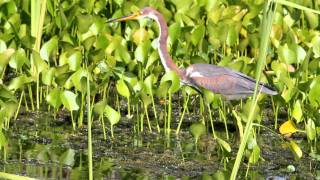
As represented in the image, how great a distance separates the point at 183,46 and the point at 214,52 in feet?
0.94

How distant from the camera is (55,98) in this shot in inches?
218

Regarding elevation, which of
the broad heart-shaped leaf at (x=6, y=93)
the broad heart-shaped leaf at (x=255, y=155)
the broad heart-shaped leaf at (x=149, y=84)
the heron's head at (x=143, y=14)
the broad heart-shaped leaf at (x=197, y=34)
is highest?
the heron's head at (x=143, y=14)

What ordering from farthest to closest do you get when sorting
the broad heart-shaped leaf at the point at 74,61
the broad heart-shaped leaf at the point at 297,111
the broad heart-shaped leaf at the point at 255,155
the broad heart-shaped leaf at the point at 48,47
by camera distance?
1. the broad heart-shaped leaf at the point at 48,47
2. the broad heart-shaped leaf at the point at 74,61
3. the broad heart-shaped leaf at the point at 297,111
4. the broad heart-shaped leaf at the point at 255,155

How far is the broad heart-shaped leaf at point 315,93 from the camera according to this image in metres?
5.34

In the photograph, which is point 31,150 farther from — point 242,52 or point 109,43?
point 242,52

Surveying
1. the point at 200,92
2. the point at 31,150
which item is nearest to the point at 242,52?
the point at 200,92

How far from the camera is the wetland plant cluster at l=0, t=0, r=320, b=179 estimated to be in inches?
215

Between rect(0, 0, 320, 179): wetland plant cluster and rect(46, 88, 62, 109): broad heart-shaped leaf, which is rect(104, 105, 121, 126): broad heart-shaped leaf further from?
rect(46, 88, 62, 109): broad heart-shaped leaf

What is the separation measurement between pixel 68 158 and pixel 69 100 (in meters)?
0.57

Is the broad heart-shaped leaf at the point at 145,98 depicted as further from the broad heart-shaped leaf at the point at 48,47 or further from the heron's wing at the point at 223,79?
the broad heart-shaped leaf at the point at 48,47

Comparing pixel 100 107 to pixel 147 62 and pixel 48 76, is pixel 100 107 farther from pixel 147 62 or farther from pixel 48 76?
pixel 147 62

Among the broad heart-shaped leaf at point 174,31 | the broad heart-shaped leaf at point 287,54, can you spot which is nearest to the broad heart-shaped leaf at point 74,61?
the broad heart-shaped leaf at point 174,31

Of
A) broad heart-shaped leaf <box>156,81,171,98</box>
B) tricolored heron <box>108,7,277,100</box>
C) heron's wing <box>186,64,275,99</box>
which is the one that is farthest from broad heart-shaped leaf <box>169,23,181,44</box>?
broad heart-shaped leaf <box>156,81,171,98</box>

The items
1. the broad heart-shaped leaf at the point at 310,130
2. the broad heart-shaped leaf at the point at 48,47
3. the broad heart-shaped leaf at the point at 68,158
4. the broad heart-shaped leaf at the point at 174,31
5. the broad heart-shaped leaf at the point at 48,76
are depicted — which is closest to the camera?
the broad heart-shaped leaf at the point at 68,158
